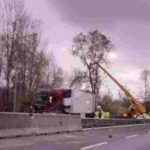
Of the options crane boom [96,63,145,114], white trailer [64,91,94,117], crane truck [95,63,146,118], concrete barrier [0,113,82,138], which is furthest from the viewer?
crane boom [96,63,145,114]

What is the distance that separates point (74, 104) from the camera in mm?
40344

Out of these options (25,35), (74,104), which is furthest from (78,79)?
(74,104)

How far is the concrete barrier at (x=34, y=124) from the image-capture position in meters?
16.2

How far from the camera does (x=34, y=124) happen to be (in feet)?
60.2

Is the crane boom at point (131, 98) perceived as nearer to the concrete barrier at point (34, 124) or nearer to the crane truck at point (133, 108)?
the crane truck at point (133, 108)

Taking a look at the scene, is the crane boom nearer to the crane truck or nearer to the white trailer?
the crane truck

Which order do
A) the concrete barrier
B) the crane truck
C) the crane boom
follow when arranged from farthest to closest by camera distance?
the crane boom
the crane truck
the concrete barrier

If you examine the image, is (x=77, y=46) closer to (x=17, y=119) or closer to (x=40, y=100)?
(x=40, y=100)

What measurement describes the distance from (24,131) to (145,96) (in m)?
79.0

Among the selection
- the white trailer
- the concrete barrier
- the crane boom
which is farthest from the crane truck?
the concrete barrier

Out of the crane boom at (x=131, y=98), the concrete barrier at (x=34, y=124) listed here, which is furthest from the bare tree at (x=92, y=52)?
the concrete barrier at (x=34, y=124)

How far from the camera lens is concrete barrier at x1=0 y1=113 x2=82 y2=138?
16.2 meters

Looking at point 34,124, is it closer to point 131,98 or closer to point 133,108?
point 133,108

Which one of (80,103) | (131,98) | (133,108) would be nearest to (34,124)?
(80,103)
